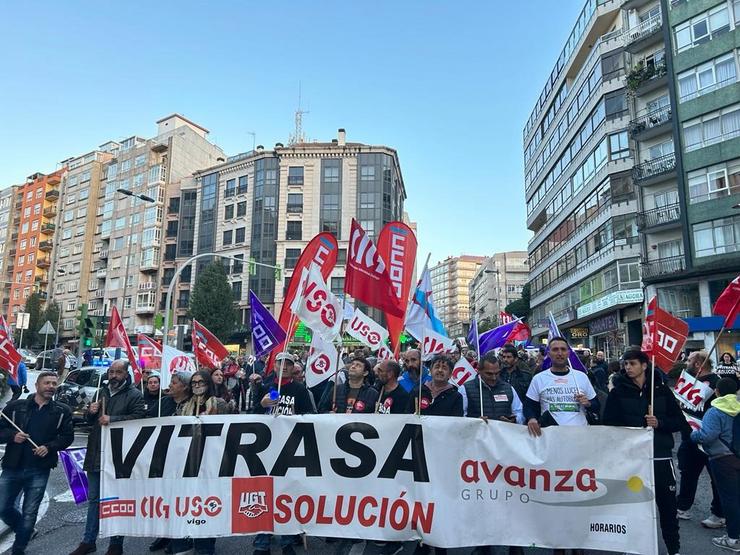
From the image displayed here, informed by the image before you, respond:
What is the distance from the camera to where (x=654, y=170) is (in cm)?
3070

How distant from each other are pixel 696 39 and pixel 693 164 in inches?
280

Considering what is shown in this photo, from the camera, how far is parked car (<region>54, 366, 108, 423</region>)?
42.5ft

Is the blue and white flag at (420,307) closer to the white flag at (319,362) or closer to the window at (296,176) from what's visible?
the white flag at (319,362)

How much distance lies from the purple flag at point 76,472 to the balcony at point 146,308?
2295 inches

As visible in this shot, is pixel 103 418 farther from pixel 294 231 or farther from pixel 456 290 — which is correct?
pixel 456 290

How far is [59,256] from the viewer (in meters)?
75.0

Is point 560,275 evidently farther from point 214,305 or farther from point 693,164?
point 214,305

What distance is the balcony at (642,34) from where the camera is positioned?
31.2 m

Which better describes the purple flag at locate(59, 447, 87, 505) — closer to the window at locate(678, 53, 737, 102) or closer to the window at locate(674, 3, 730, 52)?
the window at locate(678, 53, 737, 102)

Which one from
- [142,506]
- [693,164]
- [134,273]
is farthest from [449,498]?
[134,273]

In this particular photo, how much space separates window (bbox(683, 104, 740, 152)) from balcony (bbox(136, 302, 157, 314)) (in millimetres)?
53530

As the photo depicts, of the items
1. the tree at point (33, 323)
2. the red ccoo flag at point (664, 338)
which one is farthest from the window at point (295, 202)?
the red ccoo flag at point (664, 338)

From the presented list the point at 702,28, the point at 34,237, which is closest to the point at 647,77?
the point at 702,28

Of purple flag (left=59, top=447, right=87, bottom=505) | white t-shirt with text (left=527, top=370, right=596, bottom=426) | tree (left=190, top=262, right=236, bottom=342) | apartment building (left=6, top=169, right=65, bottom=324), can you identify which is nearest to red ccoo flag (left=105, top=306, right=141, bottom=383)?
purple flag (left=59, top=447, right=87, bottom=505)
